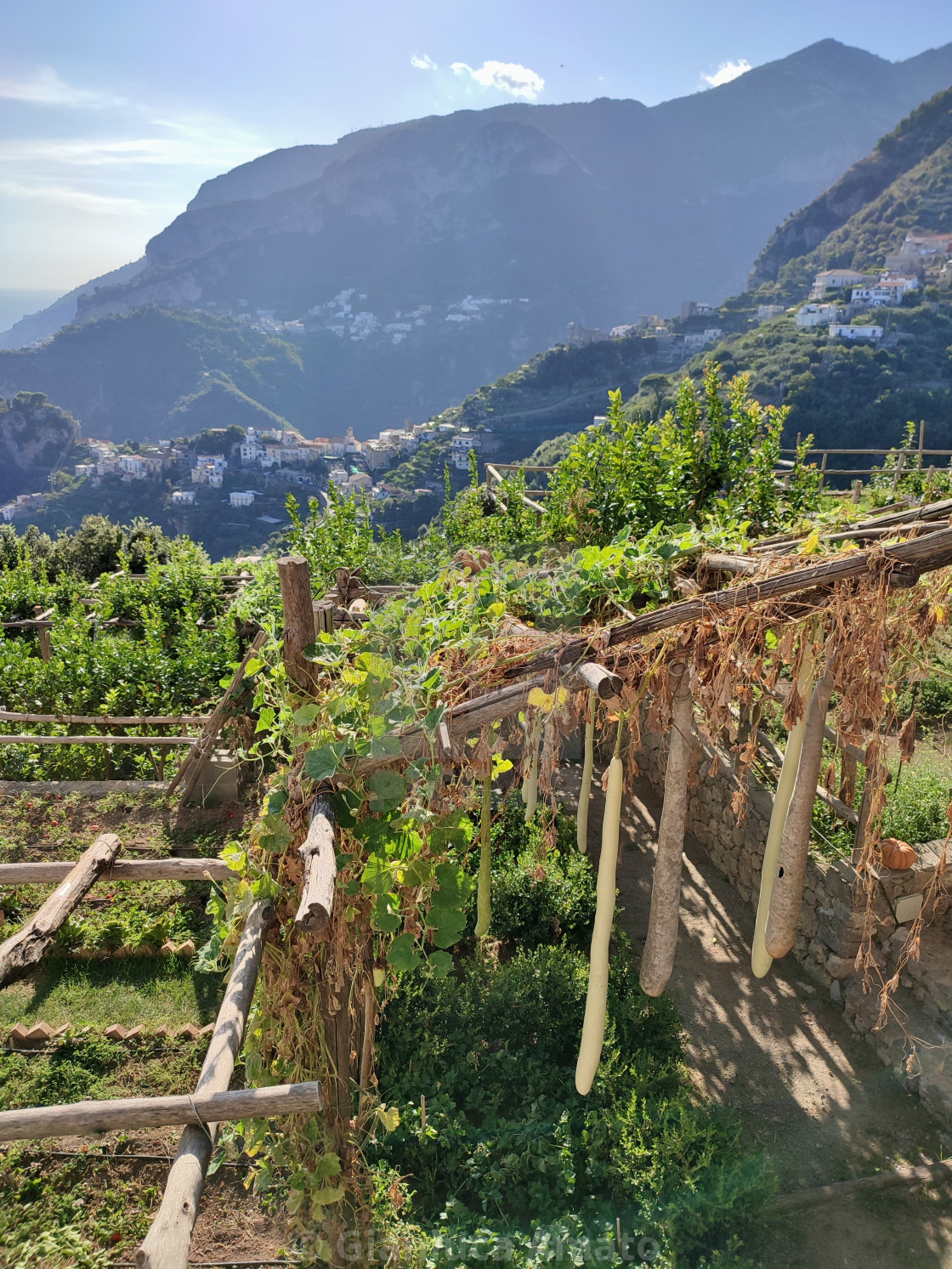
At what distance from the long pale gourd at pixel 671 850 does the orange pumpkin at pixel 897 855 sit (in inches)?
133

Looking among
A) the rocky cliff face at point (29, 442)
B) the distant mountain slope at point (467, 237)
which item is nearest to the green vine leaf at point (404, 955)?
the rocky cliff face at point (29, 442)

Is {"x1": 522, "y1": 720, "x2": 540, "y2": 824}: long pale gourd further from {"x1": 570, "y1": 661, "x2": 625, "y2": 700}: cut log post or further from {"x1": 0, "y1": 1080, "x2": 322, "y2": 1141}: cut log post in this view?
{"x1": 0, "y1": 1080, "x2": 322, "y2": 1141}: cut log post

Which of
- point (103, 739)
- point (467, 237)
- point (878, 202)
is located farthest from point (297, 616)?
point (467, 237)

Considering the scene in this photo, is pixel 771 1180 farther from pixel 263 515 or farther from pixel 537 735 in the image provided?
pixel 263 515

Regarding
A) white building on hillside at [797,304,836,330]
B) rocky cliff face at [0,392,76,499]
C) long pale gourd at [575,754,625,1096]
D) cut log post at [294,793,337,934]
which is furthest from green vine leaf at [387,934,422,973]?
rocky cliff face at [0,392,76,499]

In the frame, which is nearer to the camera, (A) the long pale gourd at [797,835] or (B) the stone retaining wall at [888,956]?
(A) the long pale gourd at [797,835]

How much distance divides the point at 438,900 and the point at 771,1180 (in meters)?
2.73

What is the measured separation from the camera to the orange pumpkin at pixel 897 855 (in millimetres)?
5828

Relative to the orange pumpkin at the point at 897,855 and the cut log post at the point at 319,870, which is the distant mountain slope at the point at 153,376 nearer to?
the orange pumpkin at the point at 897,855

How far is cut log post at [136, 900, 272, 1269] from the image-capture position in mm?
1827

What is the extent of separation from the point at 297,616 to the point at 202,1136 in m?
1.62

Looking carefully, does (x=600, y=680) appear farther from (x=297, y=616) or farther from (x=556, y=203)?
(x=556, y=203)

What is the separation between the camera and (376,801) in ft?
8.58

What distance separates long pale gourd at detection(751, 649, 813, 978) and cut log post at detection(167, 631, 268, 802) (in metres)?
3.84
